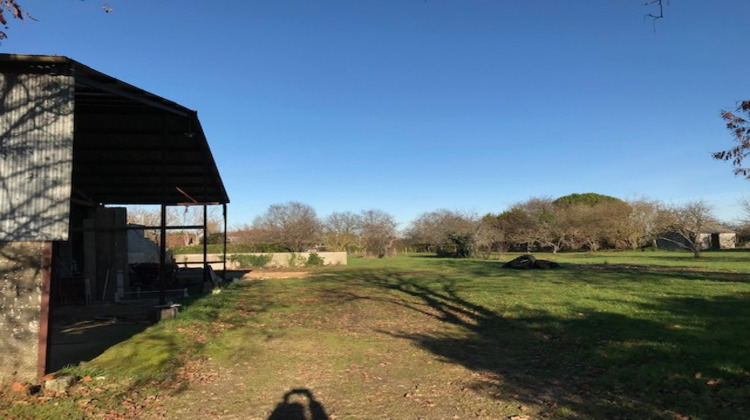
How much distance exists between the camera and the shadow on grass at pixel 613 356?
17.7 feet

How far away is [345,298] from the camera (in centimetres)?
1591

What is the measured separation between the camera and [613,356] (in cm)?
738

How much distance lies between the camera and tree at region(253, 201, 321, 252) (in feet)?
176

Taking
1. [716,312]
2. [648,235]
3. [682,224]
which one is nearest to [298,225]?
[682,224]

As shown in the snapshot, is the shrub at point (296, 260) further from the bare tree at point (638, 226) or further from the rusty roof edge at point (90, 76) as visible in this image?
the bare tree at point (638, 226)

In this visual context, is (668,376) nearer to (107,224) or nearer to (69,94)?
(69,94)

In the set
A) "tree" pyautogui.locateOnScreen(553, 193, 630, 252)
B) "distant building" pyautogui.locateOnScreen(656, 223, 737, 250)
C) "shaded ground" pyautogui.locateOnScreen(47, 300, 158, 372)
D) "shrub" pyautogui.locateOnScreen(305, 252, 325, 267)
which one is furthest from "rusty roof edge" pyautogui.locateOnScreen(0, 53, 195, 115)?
"distant building" pyautogui.locateOnScreen(656, 223, 737, 250)

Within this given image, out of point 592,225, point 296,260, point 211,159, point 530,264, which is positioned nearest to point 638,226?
point 592,225

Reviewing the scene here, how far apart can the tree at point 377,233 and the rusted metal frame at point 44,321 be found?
1818 inches

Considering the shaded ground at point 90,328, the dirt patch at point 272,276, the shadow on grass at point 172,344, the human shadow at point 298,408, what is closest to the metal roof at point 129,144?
the shaded ground at point 90,328

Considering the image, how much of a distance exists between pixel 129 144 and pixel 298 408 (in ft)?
38.1

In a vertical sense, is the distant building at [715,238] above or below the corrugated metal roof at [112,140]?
below

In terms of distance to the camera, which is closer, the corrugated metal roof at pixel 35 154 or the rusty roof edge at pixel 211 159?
the corrugated metal roof at pixel 35 154

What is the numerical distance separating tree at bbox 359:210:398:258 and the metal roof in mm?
34041
